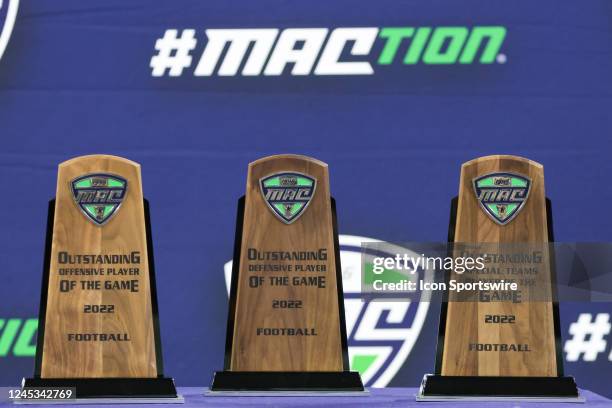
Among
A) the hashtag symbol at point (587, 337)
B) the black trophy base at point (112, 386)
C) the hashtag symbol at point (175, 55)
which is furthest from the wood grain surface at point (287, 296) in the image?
the hashtag symbol at point (587, 337)

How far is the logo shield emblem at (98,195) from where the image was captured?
1700 millimetres

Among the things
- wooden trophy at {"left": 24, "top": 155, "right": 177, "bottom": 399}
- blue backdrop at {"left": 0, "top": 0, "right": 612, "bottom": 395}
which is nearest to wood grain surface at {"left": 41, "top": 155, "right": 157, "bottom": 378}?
wooden trophy at {"left": 24, "top": 155, "right": 177, "bottom": 399}

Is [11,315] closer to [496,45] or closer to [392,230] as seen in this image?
[392,230]

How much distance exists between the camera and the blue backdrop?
255cm

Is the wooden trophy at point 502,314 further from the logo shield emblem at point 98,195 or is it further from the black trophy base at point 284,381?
the logo shield emblem at point 98,195

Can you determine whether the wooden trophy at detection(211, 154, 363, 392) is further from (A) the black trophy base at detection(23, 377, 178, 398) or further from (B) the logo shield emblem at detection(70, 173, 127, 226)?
(B) the logo shield emblem at detection(70, 173, 127, 226)

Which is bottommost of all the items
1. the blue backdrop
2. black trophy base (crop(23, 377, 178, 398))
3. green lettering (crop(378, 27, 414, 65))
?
black trophy base (crop(23, 377, 178, 398))

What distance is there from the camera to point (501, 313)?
1.70m

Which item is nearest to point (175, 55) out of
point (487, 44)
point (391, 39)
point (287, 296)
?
point (391, 39)

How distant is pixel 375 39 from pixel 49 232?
1186mm

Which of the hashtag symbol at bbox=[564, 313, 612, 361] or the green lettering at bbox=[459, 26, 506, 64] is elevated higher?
the green lettering at bbox=[459, 26, 506, 64]

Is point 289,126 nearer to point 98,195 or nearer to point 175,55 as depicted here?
point 175,55

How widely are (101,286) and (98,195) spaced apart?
6.3 inches

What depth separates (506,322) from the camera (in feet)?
5.58
